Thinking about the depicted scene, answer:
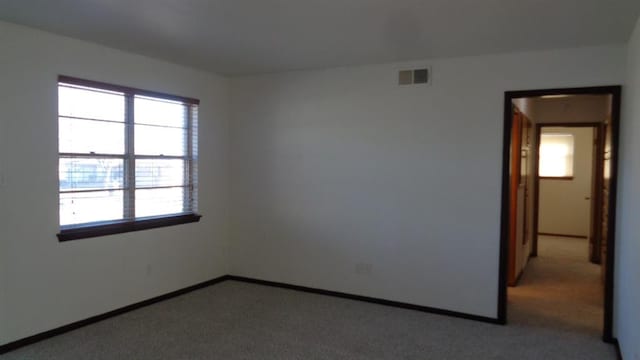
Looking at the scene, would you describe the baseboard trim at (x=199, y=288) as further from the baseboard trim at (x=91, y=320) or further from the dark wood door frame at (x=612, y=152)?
the dark wood door frame at (x=612, y=152)

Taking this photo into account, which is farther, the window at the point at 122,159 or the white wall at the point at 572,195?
the white wall at the point at 572,195

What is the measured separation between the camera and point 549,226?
943 centimetres

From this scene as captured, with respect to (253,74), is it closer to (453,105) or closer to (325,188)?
(325,188)

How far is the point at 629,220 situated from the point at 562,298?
2025mm

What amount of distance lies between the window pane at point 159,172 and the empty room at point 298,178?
0.02m

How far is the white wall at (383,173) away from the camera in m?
4.20

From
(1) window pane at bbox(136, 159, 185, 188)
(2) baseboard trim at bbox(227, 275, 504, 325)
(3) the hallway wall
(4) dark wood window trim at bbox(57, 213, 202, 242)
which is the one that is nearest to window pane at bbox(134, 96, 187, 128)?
(1) window pane at bbox(136, 159, 185, 188)

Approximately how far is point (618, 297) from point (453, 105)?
207 centimetres

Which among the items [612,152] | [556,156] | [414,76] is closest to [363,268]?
[414,76]

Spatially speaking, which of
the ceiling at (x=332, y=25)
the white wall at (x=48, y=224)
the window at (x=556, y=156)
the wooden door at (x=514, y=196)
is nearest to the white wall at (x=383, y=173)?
the ceiling at (x=332, y=25)

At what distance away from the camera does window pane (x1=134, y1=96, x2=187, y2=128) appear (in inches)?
179

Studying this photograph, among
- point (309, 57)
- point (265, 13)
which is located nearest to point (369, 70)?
point (309, 57)

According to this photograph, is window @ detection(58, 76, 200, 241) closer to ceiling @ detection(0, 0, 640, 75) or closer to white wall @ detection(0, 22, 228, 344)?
white wall @ detection(0, 22, 228, 344)

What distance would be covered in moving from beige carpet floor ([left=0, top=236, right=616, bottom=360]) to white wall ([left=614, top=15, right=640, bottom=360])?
0.48 m
